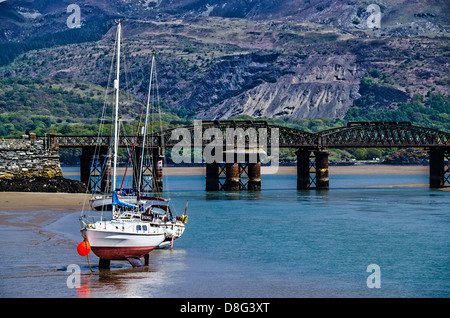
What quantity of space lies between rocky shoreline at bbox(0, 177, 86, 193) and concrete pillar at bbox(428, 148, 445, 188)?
82.4m

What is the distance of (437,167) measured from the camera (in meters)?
162

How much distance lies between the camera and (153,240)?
48438mm

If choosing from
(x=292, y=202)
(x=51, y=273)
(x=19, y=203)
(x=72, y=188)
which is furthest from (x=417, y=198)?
(x=51, y=273)

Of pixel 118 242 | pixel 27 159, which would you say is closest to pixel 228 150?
pixel 27 159

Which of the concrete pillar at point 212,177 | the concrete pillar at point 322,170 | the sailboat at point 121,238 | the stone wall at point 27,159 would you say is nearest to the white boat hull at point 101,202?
Answer: the stone wall at point 27,159

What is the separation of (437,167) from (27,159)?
293 ft

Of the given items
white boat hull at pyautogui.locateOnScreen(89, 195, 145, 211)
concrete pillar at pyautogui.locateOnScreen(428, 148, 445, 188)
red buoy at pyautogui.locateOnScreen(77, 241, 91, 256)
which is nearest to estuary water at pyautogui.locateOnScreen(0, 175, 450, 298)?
red buoy at pyautogui.locateOnScreen(77, 241, 91, 256)

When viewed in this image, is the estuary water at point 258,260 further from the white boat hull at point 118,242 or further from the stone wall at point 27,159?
the stone wall at point 27,159

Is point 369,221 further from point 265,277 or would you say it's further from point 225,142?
point 225,142

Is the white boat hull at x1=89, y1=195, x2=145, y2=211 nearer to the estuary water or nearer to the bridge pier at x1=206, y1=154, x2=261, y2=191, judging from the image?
the estuary water

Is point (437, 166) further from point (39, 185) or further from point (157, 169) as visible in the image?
point (39, 185)

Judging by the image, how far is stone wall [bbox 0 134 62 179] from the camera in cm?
10706

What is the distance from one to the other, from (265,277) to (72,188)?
2365 inches

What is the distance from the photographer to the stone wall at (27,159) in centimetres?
10706
